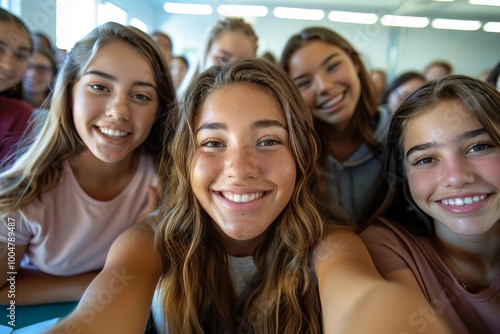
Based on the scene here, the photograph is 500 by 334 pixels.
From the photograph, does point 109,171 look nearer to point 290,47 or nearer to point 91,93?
point 91,93

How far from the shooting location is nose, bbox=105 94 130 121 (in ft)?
3.95

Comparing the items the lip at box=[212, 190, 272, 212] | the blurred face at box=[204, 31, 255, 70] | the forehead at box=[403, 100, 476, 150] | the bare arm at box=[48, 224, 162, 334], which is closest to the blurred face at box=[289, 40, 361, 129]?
the blurred face at box=[204, 31, 255, 70]

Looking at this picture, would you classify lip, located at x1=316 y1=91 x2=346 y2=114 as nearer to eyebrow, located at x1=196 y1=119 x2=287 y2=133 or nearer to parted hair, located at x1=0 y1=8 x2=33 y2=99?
eyebrow, located at x1=196 y1=119 x2=287 y2=133

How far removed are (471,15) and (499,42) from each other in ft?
2.19

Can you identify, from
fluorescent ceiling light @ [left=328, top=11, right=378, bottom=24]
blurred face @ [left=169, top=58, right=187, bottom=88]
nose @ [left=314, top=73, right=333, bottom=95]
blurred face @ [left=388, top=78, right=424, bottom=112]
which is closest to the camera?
nose @ [left=314, top=73, right=333, bottom=95]

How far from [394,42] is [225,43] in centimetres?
564

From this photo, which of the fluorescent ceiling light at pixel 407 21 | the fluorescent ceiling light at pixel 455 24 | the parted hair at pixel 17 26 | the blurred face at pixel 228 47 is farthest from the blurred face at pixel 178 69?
the fluorescent ceiling light at pixel 455 24

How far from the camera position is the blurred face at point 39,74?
229 cm

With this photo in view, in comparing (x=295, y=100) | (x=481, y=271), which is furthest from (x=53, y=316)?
(x=481, y=271)

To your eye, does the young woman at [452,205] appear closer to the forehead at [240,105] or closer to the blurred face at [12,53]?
the forehead at [240,105]

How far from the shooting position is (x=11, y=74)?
156 cm

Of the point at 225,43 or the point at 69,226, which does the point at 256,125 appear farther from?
the point at 225,43

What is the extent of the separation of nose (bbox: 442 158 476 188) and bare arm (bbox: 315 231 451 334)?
0.33 metres

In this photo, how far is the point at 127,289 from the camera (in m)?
0.85
